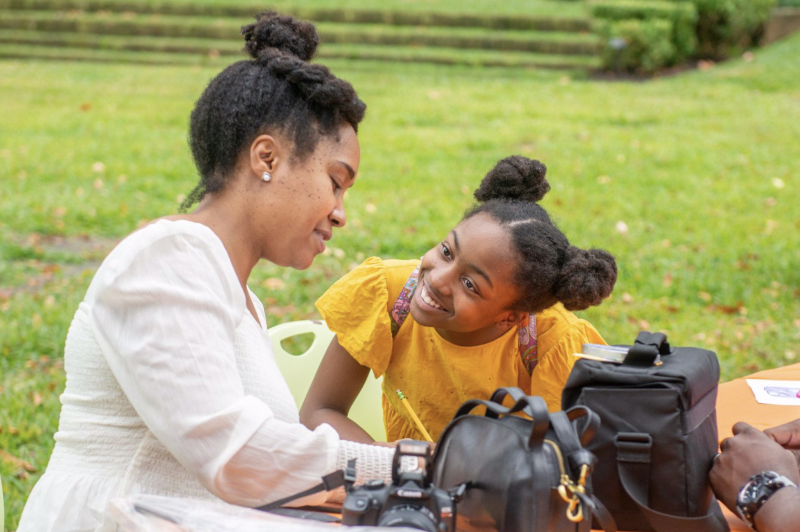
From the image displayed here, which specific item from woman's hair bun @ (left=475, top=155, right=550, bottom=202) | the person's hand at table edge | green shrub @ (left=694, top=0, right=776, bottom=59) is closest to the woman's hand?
the person's hand at table edge

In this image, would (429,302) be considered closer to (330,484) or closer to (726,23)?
(330,484)

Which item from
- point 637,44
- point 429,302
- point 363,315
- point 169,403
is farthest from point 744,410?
point 637,44

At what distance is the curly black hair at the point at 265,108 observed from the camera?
1.79 metres

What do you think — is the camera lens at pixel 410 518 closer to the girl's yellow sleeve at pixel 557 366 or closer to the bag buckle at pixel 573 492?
the bag buckle at pixel 573 492

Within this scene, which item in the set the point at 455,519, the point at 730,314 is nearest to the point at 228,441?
the point at 455,519

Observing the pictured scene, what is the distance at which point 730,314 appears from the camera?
4.95 meters

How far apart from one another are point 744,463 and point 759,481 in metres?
0.04

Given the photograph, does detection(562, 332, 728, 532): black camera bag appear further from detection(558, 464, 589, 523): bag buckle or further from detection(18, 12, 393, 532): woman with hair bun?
detection(18, 12, 393, 532): woman with hair bun

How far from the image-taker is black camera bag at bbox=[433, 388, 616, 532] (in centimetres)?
139

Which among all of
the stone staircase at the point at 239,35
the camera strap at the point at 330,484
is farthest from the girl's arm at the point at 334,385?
the stone staircase at the point at 239,35

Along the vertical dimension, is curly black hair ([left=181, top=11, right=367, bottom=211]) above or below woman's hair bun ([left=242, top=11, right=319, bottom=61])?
below

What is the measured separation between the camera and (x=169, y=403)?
1.45 metres

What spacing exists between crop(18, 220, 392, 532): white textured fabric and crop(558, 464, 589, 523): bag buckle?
13.4 inches

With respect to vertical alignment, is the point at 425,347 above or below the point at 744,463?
below
